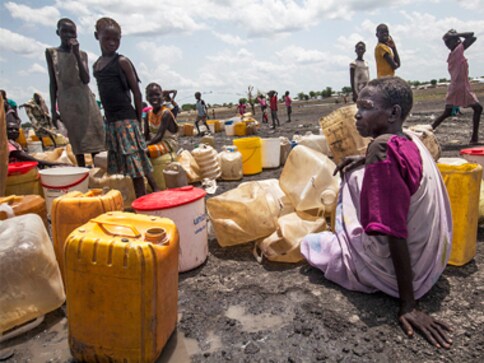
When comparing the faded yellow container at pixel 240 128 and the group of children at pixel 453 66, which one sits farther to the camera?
the faded yellow container at pixel 240 128

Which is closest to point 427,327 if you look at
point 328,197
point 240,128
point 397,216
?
point 397,216

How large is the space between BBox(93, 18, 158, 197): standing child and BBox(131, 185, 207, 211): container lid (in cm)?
96

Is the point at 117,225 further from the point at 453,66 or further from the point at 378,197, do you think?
the point at 453,66

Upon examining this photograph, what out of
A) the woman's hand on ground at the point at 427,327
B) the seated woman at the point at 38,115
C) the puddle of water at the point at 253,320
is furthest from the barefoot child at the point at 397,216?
the seated woman at the point at 38,115

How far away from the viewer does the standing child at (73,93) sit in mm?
3535

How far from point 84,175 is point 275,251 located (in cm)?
179

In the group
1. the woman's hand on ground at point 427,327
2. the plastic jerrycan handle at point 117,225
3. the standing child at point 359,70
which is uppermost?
the standing child at point 359,70

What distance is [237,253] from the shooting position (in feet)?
9.09

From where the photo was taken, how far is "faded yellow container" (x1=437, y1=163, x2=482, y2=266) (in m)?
2.12

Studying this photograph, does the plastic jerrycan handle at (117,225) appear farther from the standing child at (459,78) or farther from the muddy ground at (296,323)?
the standing child at (459,78)

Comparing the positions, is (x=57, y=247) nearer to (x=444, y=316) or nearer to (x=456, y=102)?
(x=444, y=316)

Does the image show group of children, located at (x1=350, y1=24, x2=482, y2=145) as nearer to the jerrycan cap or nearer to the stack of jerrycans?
the jerrycan cap

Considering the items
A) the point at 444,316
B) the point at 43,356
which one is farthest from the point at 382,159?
the point at 43,356

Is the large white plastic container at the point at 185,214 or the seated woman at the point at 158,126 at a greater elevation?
the seated woman at the point at 158,126
